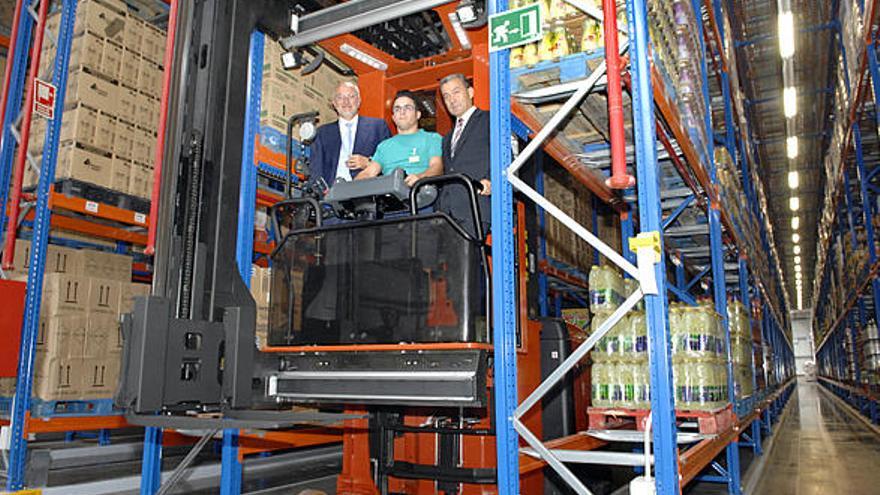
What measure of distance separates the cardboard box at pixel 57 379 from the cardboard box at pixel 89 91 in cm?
245

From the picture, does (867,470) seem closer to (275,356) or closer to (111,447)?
(275,356)

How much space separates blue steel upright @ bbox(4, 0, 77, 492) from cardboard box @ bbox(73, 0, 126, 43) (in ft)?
2.23

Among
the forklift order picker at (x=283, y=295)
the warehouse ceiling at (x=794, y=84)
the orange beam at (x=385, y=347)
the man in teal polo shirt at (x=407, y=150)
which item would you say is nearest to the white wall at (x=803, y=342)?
the warehouse ceiling at (x=794, y=84)

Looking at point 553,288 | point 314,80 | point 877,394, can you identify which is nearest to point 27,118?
point 314,80

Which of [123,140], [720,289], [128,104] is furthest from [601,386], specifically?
[128,104]

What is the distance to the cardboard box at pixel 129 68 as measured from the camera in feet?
21.4

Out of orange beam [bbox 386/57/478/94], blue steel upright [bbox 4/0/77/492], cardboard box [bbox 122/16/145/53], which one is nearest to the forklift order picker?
orange beam [bbox 386/57/478/94]

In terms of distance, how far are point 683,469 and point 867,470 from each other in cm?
503

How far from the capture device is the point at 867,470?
6.81 m

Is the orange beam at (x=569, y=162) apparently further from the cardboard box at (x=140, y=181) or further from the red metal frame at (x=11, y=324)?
the red metal frame at (x=11, y=324)

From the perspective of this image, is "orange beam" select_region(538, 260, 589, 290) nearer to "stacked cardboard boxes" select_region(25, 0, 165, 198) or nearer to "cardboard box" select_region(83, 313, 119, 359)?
"stacked cardboard boxes" select_region(25, 0, 165, 198)

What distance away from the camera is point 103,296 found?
642 centimetres

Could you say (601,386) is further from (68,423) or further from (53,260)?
(53,260)

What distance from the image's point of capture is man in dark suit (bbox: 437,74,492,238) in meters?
3.83
